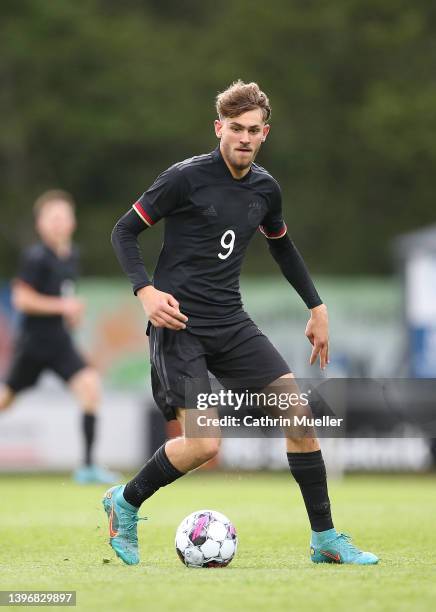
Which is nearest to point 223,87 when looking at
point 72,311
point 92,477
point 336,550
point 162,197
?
point 72,311

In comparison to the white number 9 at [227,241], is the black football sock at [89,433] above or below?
Result: below

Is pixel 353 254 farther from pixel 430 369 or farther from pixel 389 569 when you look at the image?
pixel 389 569

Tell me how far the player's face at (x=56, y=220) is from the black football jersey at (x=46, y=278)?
0.16 meters

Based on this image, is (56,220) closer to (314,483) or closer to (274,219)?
(274,219)

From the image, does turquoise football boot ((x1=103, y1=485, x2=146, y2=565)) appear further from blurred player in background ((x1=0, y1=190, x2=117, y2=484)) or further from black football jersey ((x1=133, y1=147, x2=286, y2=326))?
blurred player in background ((x1=0, y1=190, x2=117, y2=484))

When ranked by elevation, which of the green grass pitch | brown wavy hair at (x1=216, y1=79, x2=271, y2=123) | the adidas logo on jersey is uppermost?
brown wavy hair at (x1=216, y1=79, x2=271, y2=123)

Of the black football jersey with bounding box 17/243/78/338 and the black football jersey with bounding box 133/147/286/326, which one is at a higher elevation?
the black football jersey with bounding box 17/243/78/338

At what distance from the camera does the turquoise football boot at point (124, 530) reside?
279 inches

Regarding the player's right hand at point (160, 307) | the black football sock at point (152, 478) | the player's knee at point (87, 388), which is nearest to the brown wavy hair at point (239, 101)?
the player's right hand at point (160, 307)

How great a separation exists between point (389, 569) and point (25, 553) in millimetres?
2126

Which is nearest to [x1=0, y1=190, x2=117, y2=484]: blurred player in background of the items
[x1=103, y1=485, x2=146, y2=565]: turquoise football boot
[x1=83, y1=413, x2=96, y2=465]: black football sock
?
[x1=83, y1=413, x2=96, y2=465]: black football sock

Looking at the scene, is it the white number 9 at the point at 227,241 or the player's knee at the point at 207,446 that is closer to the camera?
the player's knee at the point at 207,446

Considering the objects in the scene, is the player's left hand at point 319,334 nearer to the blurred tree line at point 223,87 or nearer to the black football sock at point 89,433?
the black football sock at point 89,433

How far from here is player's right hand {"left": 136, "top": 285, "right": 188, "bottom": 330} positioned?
673 centimetres
